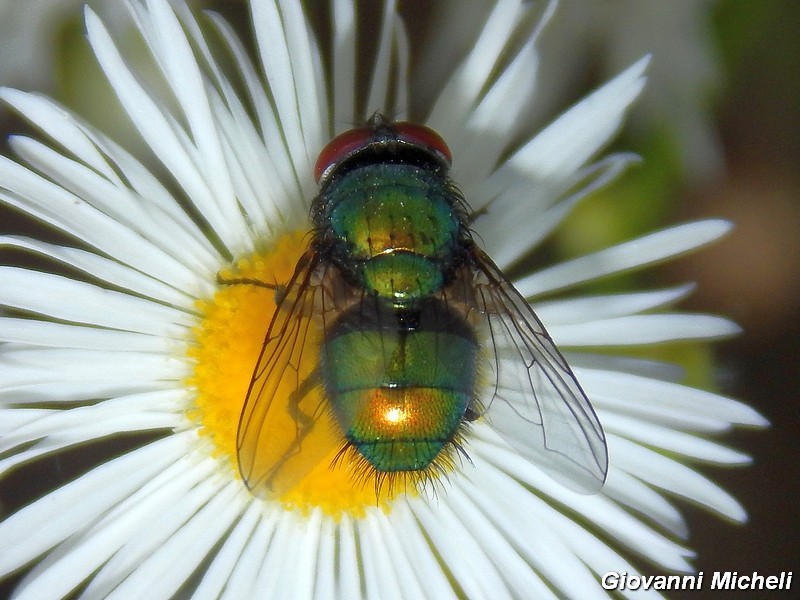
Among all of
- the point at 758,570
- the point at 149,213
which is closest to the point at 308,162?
the point at 149,213

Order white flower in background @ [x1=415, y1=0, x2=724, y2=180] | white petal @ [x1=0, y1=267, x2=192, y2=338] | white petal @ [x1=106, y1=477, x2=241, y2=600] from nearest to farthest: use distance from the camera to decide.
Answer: white petal @ [x1=0, y1=267, x2=192, y2=338]
white petal @ [x1=106, y1=477, x2=241, y2=600]
white flower in background @ [x1=415, y1=0, x2=724, y2=180]

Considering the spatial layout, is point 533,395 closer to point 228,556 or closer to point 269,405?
point 269,405

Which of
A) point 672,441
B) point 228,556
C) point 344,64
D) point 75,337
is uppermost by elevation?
point 344,64

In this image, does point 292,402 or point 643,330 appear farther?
point 643,330

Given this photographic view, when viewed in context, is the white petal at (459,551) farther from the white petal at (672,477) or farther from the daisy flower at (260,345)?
the white petal at (672,477)

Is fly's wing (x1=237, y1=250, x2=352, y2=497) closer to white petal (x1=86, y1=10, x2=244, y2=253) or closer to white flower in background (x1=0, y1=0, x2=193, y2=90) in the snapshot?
white petal (x1=86, y1=10, x2=244, y2=253)

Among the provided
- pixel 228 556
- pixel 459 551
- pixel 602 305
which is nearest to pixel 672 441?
pixel 602 305

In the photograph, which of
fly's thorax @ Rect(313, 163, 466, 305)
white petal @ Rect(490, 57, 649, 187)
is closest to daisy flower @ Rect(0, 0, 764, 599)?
white petal @ Rect(490, 57, 649, 187)
